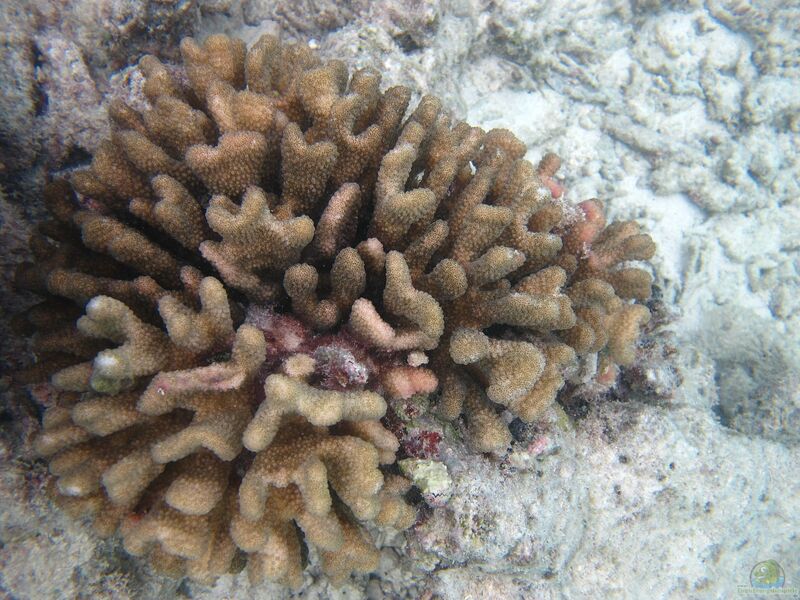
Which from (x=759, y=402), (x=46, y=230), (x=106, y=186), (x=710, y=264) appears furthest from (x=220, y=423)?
(x=710, y=264)

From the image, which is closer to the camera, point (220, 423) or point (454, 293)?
point (220, 423)

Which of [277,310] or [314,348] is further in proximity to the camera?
[277,310]

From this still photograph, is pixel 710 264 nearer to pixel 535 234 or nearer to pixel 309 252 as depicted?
pixel 535 234

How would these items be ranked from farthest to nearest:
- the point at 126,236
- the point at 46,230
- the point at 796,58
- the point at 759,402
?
the point at 796,58
the point at 759,402
the point at 46,230
the point at 126,236
